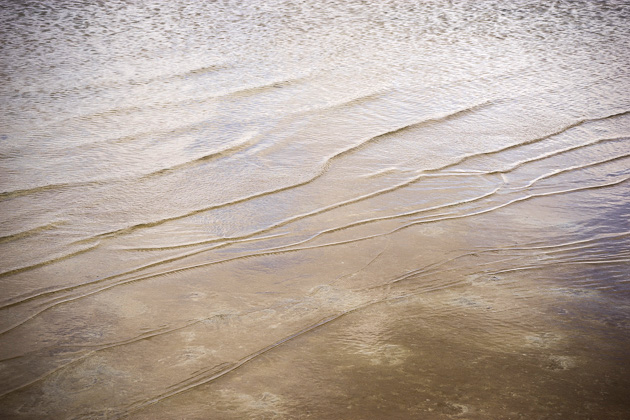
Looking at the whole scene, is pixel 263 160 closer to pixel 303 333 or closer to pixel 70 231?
pixel 70 231

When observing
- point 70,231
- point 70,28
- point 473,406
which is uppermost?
point 70,28

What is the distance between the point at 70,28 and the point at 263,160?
5.16 meters

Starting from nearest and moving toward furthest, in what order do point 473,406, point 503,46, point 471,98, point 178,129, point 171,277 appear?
point 473,406, point 171,277, point 178,129, point 471,98, point 503,46

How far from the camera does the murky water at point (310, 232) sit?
233 centimetres

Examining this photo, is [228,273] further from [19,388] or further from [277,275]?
[19,388]

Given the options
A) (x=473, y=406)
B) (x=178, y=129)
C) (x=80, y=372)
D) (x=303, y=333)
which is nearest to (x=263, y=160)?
(x=178, y=129)

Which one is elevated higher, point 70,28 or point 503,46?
point 70,28

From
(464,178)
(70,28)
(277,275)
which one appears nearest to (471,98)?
(464,178)

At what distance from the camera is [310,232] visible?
3.59 metres

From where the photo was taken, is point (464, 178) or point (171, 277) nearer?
point (171, 277)

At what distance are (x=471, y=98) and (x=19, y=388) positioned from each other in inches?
201

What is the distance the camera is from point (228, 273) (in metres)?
3.14

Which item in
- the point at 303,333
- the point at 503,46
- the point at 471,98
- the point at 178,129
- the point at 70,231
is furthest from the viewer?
the point at 503,46

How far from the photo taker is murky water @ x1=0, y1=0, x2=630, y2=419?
91.6 inches
